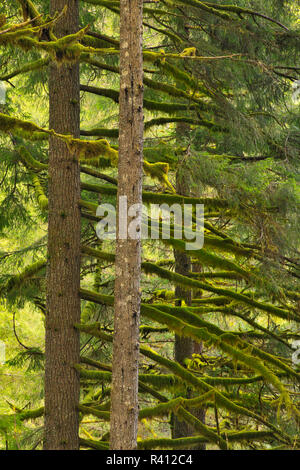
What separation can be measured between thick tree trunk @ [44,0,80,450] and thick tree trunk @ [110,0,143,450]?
4.96 feet

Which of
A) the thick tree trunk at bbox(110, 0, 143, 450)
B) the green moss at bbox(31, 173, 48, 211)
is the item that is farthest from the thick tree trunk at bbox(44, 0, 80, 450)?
the thick tree trunk at bbox(110, 0, 143, 450)

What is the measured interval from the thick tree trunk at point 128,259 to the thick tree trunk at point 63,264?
1.51 metres

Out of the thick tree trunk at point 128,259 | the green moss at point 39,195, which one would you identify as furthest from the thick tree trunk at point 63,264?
the thick tree trunk at point 128,259

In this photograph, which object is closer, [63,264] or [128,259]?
[128,259]

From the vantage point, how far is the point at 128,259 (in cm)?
532

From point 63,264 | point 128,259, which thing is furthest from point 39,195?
point 128,259

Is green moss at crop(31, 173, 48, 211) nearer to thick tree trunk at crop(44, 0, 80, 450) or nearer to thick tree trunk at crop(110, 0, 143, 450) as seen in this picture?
thick tree trunk at crop(44, 0, 80, 450)

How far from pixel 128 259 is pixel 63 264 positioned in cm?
171

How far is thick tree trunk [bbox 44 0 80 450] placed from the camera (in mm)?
6688

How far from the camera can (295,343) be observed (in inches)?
316

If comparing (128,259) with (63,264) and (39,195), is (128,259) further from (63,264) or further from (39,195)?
(39,195)
